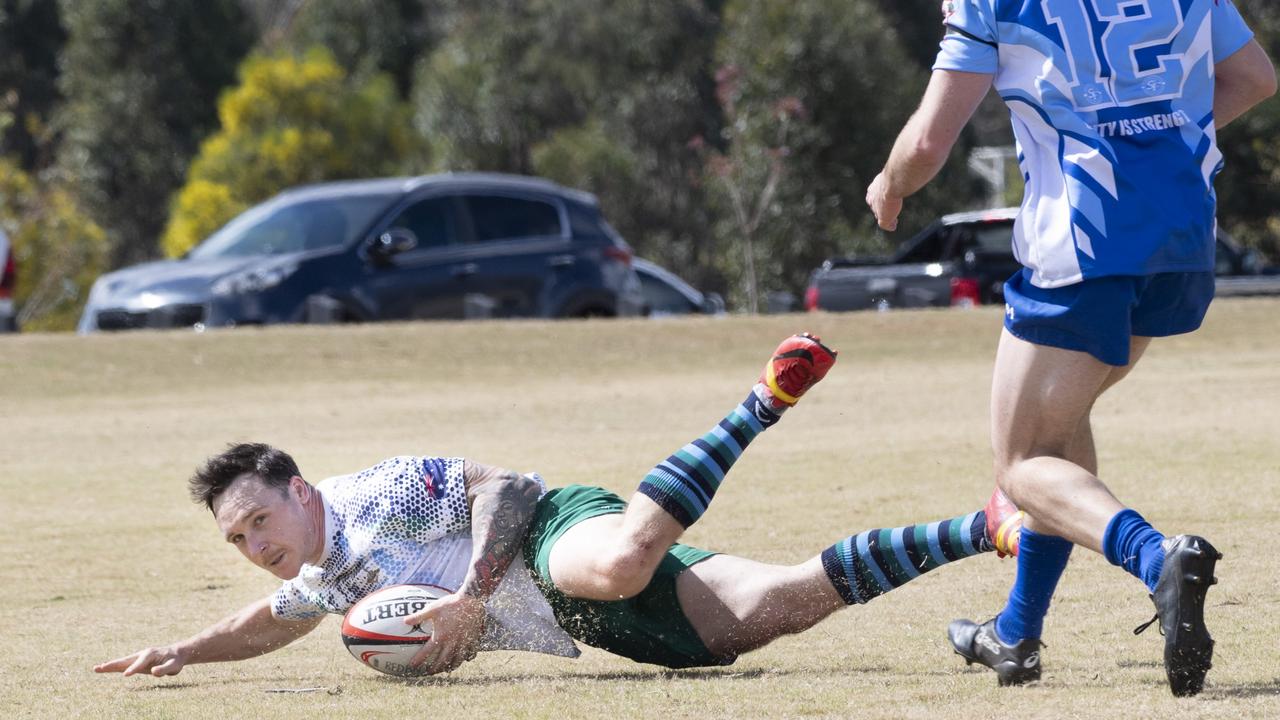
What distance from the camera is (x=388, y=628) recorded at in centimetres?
490

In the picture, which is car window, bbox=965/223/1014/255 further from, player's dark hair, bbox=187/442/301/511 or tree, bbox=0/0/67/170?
tree, bbox=0/0/67/170

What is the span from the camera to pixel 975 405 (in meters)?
12.9

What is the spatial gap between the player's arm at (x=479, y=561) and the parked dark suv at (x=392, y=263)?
493 inches

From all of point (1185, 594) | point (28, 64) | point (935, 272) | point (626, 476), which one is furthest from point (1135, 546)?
point (28, 64)

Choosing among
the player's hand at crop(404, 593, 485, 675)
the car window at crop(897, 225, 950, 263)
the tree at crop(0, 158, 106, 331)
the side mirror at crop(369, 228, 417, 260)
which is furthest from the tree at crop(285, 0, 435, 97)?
the player's hand at crop(404, 593, 485, 675)

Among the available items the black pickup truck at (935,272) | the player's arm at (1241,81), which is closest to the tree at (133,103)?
the black pickup truck at (935,272)

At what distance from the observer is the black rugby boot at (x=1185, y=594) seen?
385 cm

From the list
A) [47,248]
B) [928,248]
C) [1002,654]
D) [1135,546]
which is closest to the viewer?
[1135,546]

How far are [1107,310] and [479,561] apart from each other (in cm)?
173

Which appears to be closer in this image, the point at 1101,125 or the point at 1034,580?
the point at 1101,125

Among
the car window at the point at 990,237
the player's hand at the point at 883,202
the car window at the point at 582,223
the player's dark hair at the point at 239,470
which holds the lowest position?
the car window at the point at 990,237

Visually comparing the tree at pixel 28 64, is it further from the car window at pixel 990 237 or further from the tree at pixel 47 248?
the car window at pixel 990 237

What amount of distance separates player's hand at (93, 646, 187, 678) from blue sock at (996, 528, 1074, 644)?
223cm

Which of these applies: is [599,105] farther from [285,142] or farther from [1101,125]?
[1101,125]
